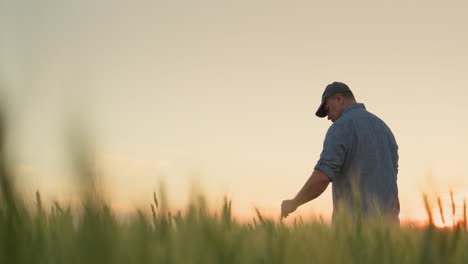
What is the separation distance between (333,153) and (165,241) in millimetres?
4078

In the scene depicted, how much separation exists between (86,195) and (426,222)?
31.6 inches

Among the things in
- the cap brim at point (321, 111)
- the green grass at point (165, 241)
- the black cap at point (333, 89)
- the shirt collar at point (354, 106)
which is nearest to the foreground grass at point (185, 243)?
the green grass at point (165, 241)

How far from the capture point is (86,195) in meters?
0.62

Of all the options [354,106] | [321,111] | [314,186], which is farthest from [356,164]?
[321,111]

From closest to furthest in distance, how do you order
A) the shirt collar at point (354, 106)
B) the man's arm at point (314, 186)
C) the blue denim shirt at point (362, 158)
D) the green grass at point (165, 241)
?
the green grass at point (165, 241), the man's arm at point (314, 186), the blue denim shirt at point (362, 158), the shirt collar at point (354, 106)

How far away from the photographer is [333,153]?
4.99 m

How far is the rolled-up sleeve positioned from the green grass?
341 cm

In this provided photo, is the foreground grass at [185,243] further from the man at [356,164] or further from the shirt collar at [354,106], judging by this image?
the shirt collar at [354,106]

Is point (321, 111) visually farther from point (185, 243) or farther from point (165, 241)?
point (185, 243)

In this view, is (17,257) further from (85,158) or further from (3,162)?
(85,158)

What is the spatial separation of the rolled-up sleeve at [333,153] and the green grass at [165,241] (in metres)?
3.41

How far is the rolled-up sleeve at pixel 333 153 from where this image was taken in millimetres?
4934

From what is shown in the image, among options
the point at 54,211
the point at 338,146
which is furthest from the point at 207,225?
the point at 338,146

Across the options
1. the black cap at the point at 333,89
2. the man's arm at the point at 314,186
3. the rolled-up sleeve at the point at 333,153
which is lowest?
the man's arm at the point at 314,186
